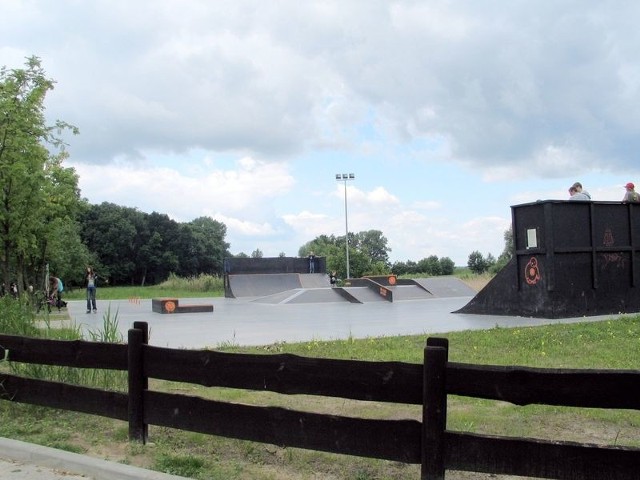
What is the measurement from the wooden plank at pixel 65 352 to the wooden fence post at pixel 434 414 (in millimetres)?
2878

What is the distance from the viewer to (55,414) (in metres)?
6.92

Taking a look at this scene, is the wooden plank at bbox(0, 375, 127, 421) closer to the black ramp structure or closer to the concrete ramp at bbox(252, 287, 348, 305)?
the black ramp structure

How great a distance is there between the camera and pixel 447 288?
107 feet

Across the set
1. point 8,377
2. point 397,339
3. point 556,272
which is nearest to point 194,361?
point 8,377

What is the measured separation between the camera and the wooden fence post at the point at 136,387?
227 inches

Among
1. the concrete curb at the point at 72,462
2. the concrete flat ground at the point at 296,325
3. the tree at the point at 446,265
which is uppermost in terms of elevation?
the tree at the point at 446,265

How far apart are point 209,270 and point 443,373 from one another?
A: 105364mm

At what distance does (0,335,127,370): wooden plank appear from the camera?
605 cm

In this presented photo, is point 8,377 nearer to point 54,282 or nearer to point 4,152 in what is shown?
point 4,152

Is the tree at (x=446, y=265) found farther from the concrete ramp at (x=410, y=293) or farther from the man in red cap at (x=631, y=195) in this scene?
the man in red cap at (x=631, y=195)

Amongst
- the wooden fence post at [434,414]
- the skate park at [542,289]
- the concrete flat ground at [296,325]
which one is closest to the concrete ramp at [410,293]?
the concrete flat ground at [296,325]

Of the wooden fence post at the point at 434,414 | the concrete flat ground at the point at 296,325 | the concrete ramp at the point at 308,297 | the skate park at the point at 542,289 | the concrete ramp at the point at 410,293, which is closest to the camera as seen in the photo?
the wooden fence post at the point at 434,414

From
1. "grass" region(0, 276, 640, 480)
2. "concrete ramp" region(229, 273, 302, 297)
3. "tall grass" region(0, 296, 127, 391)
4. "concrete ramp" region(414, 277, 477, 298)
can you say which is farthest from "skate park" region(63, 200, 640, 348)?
"concrete ramp" region(229, 273, 302, 297)

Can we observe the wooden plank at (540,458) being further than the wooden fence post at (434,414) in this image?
No
